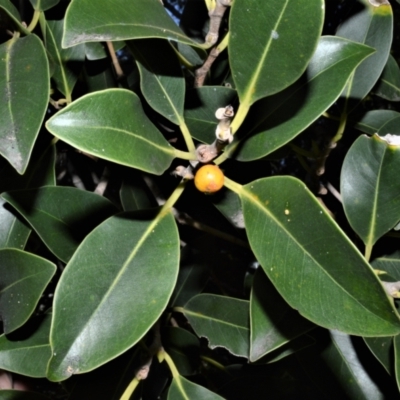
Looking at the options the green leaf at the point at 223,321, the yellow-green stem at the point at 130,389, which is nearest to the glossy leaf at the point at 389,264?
the green leaf at the point at 223,321

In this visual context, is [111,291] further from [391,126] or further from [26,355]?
[391,126]

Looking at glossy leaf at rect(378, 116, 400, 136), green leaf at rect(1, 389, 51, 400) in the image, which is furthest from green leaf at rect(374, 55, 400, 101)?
green leaf at rect(1, 389, 51, 400)

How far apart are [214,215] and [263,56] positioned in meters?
0.48

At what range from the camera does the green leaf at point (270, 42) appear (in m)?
0.53

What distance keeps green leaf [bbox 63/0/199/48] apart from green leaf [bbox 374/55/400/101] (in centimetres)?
55

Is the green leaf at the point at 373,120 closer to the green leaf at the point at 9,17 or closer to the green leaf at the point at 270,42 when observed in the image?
the green leaf at the point at 270,42

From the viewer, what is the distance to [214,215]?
102 cm

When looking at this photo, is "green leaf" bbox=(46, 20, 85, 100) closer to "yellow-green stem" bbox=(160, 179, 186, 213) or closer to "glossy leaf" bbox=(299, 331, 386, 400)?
"yellow-green stem" bbox=(160, 179, 186, 213)

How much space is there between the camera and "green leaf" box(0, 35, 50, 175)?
55 centimetres

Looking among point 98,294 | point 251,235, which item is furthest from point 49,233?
point 251,235

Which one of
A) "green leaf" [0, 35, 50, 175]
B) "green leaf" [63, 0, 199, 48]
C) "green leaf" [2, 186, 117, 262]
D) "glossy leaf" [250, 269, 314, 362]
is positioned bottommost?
"glossy leaf" [250, 269, 314, 362]

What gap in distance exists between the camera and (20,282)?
2.50 feet

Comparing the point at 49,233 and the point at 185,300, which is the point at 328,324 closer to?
the point at 49,233

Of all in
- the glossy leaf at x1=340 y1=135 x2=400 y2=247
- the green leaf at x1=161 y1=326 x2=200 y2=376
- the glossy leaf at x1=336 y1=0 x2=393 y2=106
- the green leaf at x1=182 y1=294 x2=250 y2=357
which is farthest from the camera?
the green leaf at x1=161 y1=326 x2=200 y2=376
